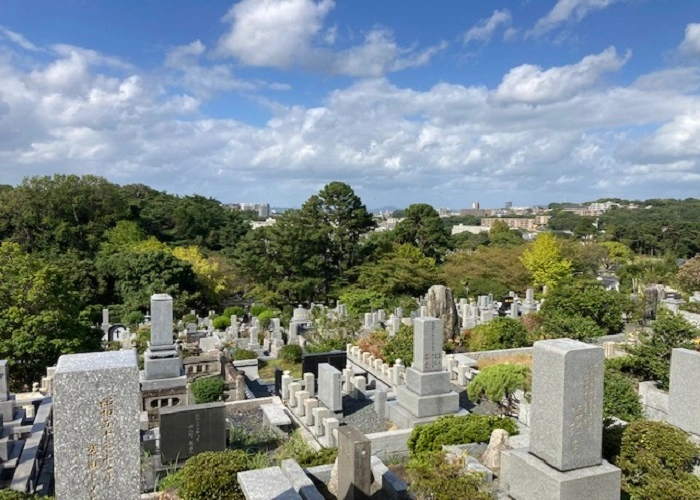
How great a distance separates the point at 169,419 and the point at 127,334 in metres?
15.7

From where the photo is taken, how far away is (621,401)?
32.2 feet

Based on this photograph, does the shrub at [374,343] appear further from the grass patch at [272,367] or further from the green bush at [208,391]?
the green bush at [208,391]

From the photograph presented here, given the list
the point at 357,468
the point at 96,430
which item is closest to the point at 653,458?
the point at 357,468

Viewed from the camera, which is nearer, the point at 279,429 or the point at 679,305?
the point at 279,429

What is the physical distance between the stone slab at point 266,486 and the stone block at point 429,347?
563 centimetres

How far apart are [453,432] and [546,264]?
2781 cm

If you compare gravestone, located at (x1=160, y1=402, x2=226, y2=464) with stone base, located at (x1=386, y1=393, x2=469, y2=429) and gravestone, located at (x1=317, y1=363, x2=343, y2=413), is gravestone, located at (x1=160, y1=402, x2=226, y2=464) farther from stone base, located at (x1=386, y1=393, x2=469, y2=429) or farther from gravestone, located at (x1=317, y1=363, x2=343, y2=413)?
stone base, located at (x1=386, y1=393, x2=469, y2=429)

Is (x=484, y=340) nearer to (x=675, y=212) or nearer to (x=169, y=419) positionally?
(x=169, y=419)

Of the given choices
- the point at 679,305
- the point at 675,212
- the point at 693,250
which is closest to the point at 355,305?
the point at 679,305

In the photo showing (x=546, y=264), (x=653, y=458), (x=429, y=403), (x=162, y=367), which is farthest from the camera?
(x=546, y=264)

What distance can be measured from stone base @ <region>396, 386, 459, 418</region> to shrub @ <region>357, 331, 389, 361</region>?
5327 millimetres

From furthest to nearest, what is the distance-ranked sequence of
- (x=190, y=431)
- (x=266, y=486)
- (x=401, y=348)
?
(x=401, y=348) → (x=190, y=431) → (x=266, y=486)

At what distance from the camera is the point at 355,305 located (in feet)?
93.4

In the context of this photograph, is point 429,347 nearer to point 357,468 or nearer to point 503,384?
point 503,384
